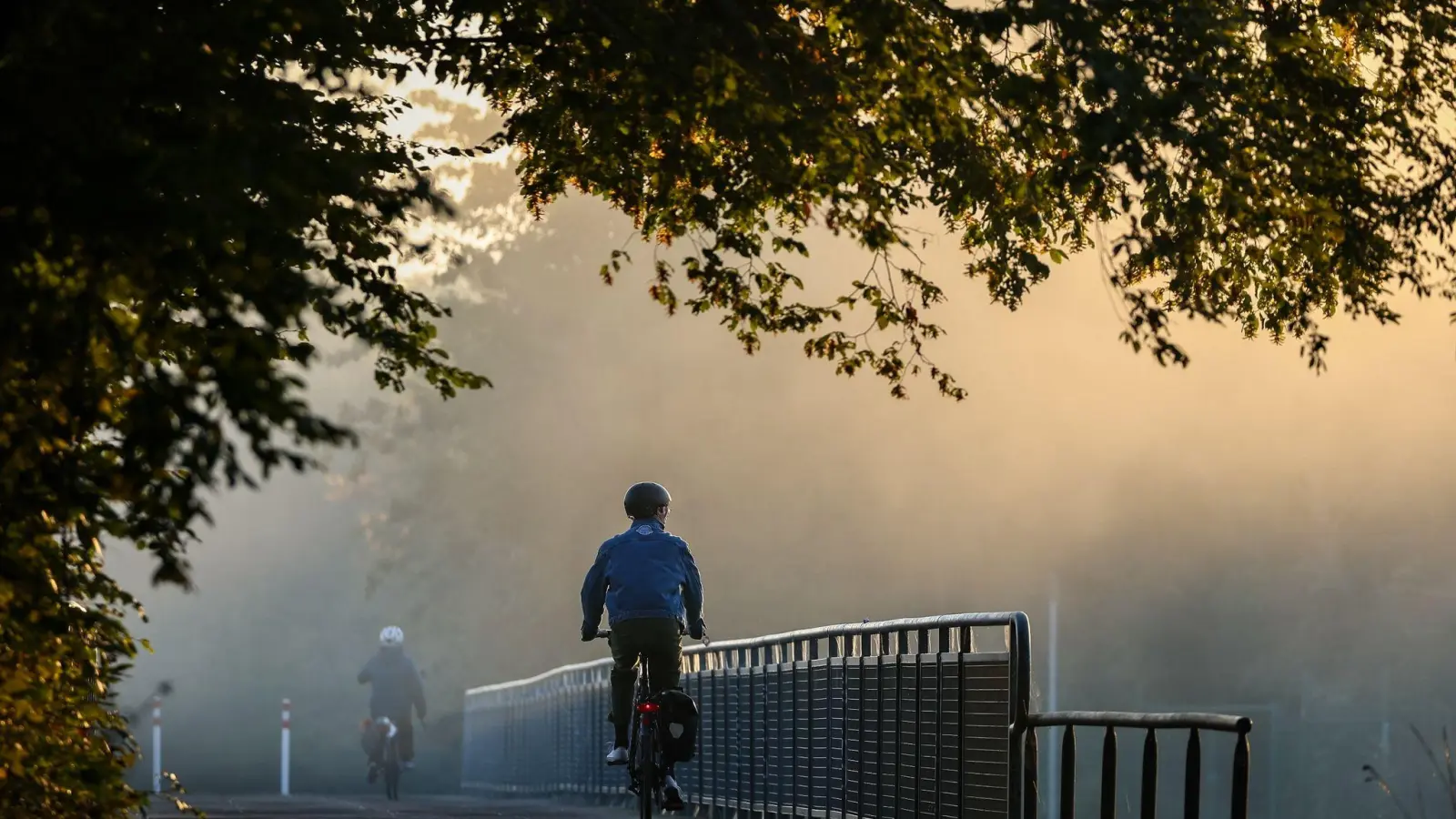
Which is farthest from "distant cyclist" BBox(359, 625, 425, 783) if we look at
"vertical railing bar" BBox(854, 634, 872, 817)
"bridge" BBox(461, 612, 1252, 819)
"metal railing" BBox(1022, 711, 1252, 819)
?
"metal railing" BBox(1022, 711, 1252, 819)

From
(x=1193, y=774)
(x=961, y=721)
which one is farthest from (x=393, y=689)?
(x=1193, y=774)

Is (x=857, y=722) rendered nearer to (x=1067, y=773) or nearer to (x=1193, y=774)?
(x=1067, y=773)

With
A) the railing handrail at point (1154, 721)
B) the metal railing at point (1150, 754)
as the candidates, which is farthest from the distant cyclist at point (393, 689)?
the railing handrail at point (1154, 721)

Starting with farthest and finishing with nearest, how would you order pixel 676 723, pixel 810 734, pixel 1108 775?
pixel 810 734, pixel 676 723, pixel 1108 775

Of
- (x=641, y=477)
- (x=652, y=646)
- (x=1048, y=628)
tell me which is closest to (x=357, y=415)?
(x=641, y=477)

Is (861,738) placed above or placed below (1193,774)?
above

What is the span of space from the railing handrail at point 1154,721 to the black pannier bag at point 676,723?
389 cm

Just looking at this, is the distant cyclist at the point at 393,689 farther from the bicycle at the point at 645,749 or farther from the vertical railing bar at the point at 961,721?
the vertical railing bar at the point at 961,721

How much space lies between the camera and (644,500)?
46.7ft

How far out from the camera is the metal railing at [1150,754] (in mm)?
8914

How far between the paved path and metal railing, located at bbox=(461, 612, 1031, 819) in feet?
2.73

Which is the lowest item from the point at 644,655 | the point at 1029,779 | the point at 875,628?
the point at 1029,779

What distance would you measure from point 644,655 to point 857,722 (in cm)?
124

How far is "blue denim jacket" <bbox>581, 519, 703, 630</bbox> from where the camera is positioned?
14.2 m
